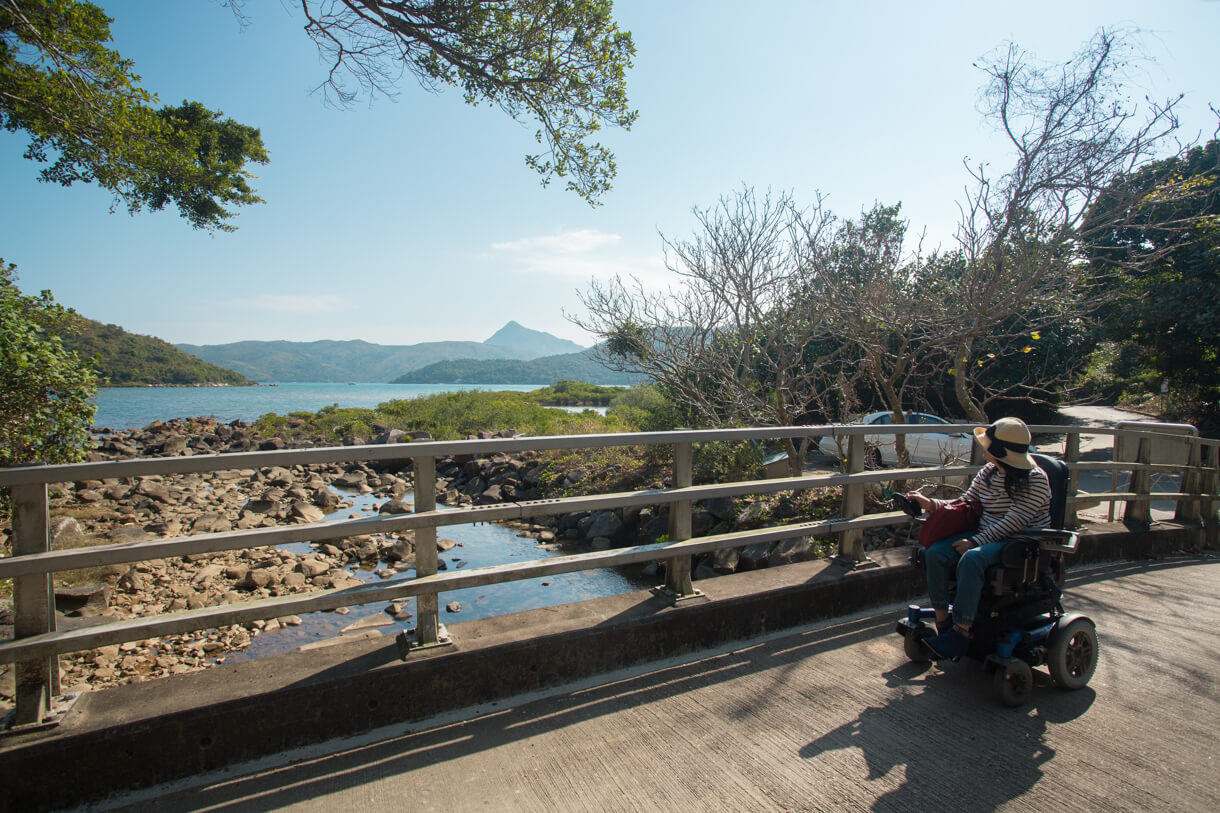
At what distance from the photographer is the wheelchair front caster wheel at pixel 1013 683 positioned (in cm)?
345

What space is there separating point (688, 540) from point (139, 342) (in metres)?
115

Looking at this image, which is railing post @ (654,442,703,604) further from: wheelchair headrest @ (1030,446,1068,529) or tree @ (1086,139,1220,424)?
tree @ (1086,139,1220,424)

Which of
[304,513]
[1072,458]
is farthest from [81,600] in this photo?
[1072,458]

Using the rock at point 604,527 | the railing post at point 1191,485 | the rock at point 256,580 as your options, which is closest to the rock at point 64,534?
the rock at point 256,580

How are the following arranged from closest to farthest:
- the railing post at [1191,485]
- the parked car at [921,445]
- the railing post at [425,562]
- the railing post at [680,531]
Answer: the railing post at [425,562]
the railing post at [680,531]
the railing post at [1191,485]
the parked car at [921,445]

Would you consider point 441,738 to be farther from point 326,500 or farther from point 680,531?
point 326,500

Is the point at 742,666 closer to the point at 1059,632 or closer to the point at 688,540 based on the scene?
the point at 688,540

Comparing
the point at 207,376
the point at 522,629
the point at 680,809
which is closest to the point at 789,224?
the point at 522,629

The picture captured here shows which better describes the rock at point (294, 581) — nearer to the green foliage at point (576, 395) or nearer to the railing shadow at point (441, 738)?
the railing shadow at point (441, 738)

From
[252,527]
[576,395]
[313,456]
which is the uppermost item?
[313,456]

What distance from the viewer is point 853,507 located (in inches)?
194

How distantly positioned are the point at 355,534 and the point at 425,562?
1.98 ft

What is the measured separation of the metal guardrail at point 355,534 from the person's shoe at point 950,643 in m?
1.06

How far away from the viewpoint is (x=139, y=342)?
3799 inches
